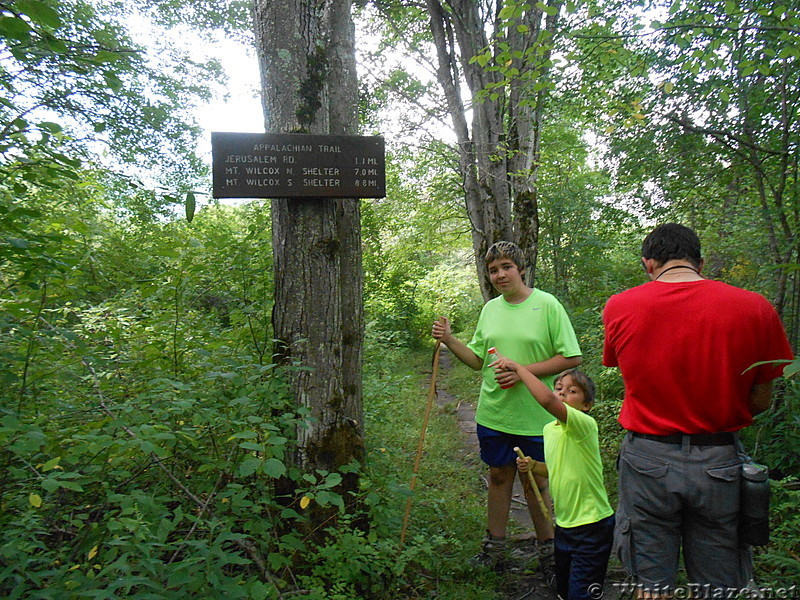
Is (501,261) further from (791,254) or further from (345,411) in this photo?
(791,254)

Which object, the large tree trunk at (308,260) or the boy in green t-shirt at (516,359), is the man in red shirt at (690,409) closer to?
the boy in green t-shirt at (516,359)

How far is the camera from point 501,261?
3131mm

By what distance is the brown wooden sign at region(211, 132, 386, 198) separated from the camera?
9.48 ft

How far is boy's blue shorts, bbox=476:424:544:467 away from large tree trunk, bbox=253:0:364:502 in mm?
811

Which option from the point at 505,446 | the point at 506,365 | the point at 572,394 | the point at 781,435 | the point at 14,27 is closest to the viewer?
the point at 14,27

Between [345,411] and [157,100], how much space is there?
27.8ft

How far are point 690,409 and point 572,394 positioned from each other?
695 mm

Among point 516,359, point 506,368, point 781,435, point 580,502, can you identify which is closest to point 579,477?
point 580,502

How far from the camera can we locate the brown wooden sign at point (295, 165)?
9.48ft

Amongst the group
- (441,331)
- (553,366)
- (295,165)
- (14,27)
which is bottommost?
(553,366)

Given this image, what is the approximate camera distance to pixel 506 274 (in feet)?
10.3

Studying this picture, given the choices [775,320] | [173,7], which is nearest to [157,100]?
[173,7]

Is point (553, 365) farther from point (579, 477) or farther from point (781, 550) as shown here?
point (781, 550)

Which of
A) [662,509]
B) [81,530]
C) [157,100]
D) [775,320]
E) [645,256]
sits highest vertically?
[157,100]
